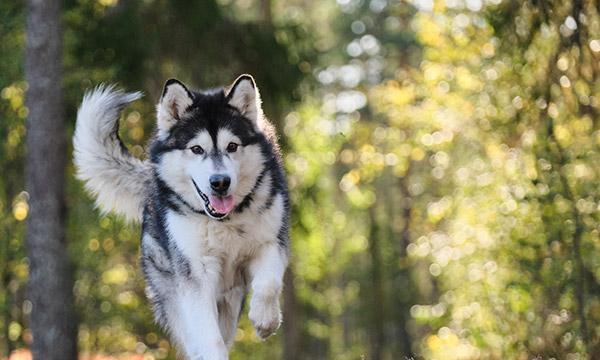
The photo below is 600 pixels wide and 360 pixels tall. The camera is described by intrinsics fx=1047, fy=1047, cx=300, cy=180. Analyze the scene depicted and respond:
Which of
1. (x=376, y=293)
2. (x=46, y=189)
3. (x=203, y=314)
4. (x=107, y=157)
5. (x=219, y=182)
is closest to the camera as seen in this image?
(x=219, y=182)

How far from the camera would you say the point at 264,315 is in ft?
19.9

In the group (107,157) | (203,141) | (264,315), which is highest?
(203,141)

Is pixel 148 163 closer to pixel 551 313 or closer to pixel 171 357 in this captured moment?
pixel 551 313

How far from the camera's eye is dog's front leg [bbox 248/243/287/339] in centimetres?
605

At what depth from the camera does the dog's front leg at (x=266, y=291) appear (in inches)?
238

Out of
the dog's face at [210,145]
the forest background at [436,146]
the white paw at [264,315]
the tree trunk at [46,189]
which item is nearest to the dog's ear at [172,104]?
the dog's face at [210,145]

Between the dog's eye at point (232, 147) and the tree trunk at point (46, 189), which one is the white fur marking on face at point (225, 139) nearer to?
the dog's eye at point (232, 147)

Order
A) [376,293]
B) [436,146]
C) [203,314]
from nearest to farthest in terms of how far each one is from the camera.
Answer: [203,314] < [436,146] < [376,293]

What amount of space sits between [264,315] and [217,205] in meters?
0.69

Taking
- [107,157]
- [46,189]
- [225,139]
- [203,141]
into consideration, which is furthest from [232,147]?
[46,189]

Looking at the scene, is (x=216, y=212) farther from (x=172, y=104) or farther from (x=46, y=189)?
(x=46, y=189)

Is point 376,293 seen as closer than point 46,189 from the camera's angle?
No

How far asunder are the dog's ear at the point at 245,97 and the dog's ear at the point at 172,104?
0.25 m

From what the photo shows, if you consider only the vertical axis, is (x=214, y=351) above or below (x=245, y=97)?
below
